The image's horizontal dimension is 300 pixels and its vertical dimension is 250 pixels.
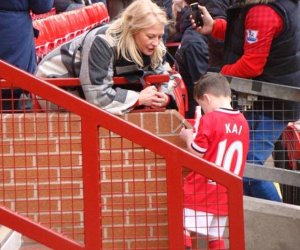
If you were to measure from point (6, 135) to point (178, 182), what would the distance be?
4.31 feet

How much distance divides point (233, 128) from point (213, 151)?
186 mm

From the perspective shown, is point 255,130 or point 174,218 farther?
point 255,130

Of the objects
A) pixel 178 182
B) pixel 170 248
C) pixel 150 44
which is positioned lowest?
pixel 170 248

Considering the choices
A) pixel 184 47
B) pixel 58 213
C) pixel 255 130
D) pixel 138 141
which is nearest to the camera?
pixel 138 141

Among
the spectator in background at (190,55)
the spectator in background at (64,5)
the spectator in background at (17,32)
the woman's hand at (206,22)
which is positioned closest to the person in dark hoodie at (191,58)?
the spectator in background at (190,55)

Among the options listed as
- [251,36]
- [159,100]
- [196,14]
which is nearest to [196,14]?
[196,14]

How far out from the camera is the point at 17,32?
5863mm

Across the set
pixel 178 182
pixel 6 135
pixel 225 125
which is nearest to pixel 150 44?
pixel 225 125

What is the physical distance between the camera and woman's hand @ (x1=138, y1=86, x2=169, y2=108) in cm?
512

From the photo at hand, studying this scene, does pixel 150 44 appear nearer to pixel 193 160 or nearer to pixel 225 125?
pixel 225 125

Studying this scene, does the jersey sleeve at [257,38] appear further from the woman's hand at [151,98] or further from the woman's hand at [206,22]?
the woman's hand at [151,98]

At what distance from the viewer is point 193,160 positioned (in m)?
4.04

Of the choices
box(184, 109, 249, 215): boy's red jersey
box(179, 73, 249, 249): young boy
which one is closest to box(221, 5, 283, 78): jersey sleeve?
box(179, 73, 249, 249): young boy

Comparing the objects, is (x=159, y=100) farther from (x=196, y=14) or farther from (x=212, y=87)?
(x=196, y=14)
